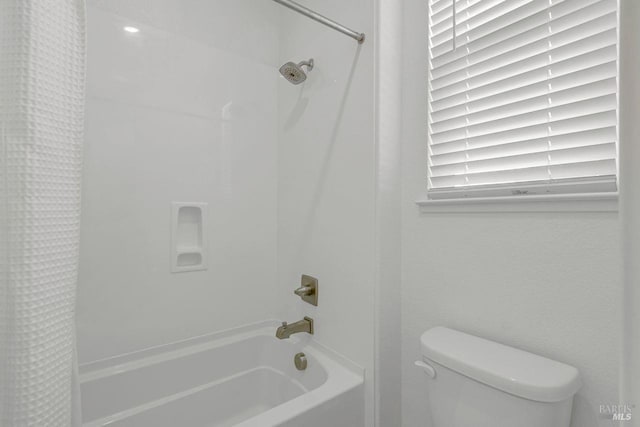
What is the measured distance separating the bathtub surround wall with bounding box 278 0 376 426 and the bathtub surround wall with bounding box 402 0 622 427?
166 mm

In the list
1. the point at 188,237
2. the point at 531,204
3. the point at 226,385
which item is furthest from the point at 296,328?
the point at 531,204

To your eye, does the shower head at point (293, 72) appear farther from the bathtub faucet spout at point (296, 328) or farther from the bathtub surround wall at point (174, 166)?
the bathtub faucet spout at point (296, 328)

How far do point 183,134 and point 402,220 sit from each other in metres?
1.09

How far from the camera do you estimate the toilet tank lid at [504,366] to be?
72cm

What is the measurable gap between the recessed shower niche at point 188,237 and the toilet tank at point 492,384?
1.10 meters

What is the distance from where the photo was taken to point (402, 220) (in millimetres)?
1247

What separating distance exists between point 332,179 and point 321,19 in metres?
0.62

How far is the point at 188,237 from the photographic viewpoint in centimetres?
151

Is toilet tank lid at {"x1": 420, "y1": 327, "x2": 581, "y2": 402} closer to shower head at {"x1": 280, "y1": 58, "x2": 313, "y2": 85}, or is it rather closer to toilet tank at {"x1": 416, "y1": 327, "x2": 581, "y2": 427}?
toilet tank at {"x1": 416, "y1": 327, "x2": 581, "y2": 427}

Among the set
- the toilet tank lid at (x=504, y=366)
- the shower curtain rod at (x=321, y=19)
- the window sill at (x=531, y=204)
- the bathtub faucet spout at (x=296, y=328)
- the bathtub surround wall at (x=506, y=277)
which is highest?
the shower curtain rod at (x=321, y=19)

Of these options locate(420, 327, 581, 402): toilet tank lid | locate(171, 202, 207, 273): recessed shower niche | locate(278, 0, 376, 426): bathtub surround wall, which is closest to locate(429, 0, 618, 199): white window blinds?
locate(278, 0, 376, 426): bathtub surround wall

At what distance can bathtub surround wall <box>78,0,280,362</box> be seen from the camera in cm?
128

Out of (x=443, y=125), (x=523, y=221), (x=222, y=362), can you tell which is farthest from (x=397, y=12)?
(x=222, y=362)

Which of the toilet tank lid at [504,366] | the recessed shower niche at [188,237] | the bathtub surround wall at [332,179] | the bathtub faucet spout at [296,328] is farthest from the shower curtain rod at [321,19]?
the bathtub faucet spout at [296,328]
